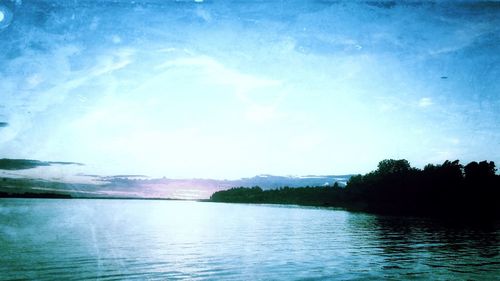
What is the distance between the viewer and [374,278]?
83.6 ft

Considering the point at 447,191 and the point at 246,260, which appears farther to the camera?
the point at 447,191

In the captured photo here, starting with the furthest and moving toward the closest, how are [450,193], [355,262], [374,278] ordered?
[450,193]
[355,262]
[374,278]

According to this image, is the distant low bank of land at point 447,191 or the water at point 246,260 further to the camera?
the distant low bank of land at point 447,191

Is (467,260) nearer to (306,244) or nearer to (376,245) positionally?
(376,245)

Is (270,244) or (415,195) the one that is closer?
(270,244)

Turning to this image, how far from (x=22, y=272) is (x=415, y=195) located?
149788 millimetres

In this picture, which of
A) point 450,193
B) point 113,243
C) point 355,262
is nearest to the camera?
point 355,262

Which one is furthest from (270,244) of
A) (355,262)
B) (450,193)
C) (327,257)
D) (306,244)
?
(450,193)

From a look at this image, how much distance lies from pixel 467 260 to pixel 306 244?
17.4 metres

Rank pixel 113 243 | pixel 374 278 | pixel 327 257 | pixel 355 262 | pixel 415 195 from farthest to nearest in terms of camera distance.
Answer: pixel 415 195 → pixel 113 243 → pixel 327 257 → pixel 355 262 → pixel 374 278

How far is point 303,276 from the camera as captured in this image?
25969mm

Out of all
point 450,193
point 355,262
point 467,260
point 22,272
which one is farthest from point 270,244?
point 450,193

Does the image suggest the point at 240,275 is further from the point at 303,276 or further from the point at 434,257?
the point at 434,257

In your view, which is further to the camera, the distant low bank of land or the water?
the distant low bank of land
